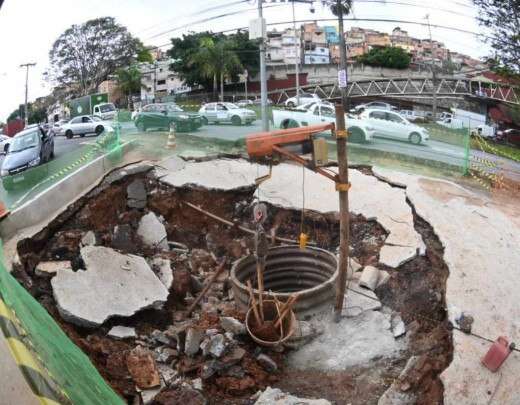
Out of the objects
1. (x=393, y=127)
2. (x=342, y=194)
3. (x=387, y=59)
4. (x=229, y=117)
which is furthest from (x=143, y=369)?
(x=387, y=59)

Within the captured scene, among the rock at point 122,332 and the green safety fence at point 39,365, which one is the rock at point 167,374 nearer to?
the rock at point 122,332

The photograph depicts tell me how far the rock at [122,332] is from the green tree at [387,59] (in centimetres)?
4759

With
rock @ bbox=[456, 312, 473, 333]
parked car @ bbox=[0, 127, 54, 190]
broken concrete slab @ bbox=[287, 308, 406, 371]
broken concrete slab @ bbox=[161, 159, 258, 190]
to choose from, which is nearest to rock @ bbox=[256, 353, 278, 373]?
broken concrete slab @ bbox=[287, 308, 406, 371]

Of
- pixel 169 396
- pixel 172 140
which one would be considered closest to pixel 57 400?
pixel 169 396

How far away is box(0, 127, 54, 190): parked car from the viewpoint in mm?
14141

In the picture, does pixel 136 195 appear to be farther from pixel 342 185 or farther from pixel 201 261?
pixel 342 185

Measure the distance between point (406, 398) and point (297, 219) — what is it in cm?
481

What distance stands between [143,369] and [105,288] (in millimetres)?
1765

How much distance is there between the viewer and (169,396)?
605 cm

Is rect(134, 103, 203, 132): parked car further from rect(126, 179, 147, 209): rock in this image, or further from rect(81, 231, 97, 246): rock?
rect(81, 231, 97, 246): rock

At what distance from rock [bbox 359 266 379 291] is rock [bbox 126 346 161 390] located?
3815mm

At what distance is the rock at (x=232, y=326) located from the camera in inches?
286

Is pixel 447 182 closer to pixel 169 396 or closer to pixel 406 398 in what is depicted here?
pixel 406 398

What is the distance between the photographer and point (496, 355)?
19.3 feet
